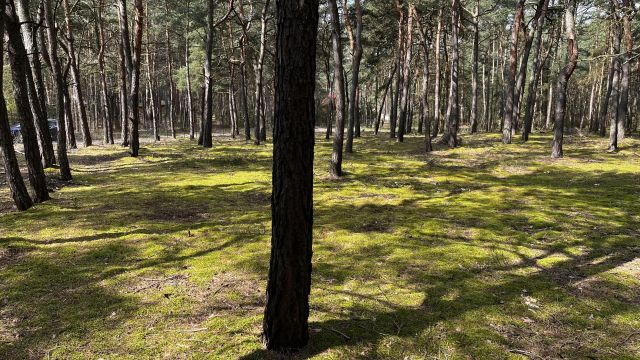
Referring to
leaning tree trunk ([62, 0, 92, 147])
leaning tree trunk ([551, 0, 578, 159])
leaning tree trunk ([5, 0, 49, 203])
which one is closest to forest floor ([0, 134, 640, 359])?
leaning tree trunk ([5, 0, 49, 203])

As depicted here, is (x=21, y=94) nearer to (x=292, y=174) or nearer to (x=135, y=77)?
(x=292, y=174)

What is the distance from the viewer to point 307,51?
342 centimetres

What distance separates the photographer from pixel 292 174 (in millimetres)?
3535

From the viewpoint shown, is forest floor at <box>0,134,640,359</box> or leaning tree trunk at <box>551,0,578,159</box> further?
leaning tree trunk at <box>551,0,578,159</box>

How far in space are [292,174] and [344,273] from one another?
118 inches

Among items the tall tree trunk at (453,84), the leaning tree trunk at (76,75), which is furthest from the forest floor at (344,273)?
the leaning tree trunk at (76,75)

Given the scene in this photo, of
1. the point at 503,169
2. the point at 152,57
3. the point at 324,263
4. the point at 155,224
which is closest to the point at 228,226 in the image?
the point at 155,224

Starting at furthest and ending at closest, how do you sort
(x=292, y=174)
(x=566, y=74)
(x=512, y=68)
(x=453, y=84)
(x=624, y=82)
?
1. (x=512, y=68)
2. (x=453, y=84)
3. (x=624, y=82)
4. (x=566, y=74)
5. (x=292, y=174)

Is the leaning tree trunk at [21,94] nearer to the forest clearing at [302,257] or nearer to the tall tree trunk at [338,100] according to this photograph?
the forest clearing at [302,257]

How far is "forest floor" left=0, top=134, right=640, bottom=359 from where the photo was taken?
4.20m

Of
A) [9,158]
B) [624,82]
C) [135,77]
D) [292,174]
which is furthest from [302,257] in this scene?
[624,82]

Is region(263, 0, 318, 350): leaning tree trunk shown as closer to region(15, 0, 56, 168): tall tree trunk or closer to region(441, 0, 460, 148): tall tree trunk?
region(15, 0, 56, 168): tall tree trunk

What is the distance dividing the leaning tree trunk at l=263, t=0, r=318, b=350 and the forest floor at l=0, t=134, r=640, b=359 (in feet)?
1.42

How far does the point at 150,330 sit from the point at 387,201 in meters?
7.81
